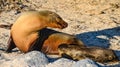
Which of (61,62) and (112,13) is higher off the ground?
(61,62)

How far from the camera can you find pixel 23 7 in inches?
335

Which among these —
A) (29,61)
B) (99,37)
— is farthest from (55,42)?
(29,61)

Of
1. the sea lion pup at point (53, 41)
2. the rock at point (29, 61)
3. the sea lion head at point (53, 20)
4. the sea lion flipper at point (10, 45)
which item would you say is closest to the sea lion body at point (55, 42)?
the sea lion pup at point (53, 41)

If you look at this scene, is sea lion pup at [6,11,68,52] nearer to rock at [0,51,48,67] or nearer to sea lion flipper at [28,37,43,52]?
sea lion flipper at [28,37,43,52]

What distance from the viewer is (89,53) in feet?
18.7

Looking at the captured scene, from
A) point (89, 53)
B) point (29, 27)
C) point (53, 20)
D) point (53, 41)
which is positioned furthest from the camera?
point (53, 41)

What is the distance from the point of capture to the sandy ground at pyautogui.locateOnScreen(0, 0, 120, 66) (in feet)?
22.6

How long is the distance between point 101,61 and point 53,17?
964 mm

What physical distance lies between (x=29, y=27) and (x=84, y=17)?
2.52 m

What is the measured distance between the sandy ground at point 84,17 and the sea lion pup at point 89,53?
21.4 inches

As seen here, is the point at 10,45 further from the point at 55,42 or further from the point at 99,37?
the point at 99,37

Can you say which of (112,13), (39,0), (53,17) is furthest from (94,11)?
(53,17)

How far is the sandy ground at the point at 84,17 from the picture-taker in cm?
688

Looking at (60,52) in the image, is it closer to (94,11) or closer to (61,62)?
(61,62)
